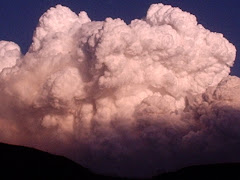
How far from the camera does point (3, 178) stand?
35438mm

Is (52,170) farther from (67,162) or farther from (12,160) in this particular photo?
(67,162)

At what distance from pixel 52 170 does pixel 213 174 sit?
935 inches

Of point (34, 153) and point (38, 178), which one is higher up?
point (34, 153)

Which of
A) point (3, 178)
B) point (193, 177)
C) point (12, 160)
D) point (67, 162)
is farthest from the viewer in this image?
point (67, 162)

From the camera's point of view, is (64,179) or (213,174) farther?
(213,174)

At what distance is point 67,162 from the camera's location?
2279 inches

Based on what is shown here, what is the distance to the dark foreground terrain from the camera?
40.5m

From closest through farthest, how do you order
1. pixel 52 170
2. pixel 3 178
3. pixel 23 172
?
pixel 3 178 → pixel 23 172 → pixel 52 170

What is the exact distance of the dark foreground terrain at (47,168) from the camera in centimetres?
4046

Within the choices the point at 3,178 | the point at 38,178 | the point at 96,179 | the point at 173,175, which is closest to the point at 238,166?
the point at 173,175

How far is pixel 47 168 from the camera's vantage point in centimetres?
4709

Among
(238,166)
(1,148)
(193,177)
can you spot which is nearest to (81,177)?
(1,148)

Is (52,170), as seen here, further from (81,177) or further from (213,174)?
(213,174)

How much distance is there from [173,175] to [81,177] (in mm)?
15311
